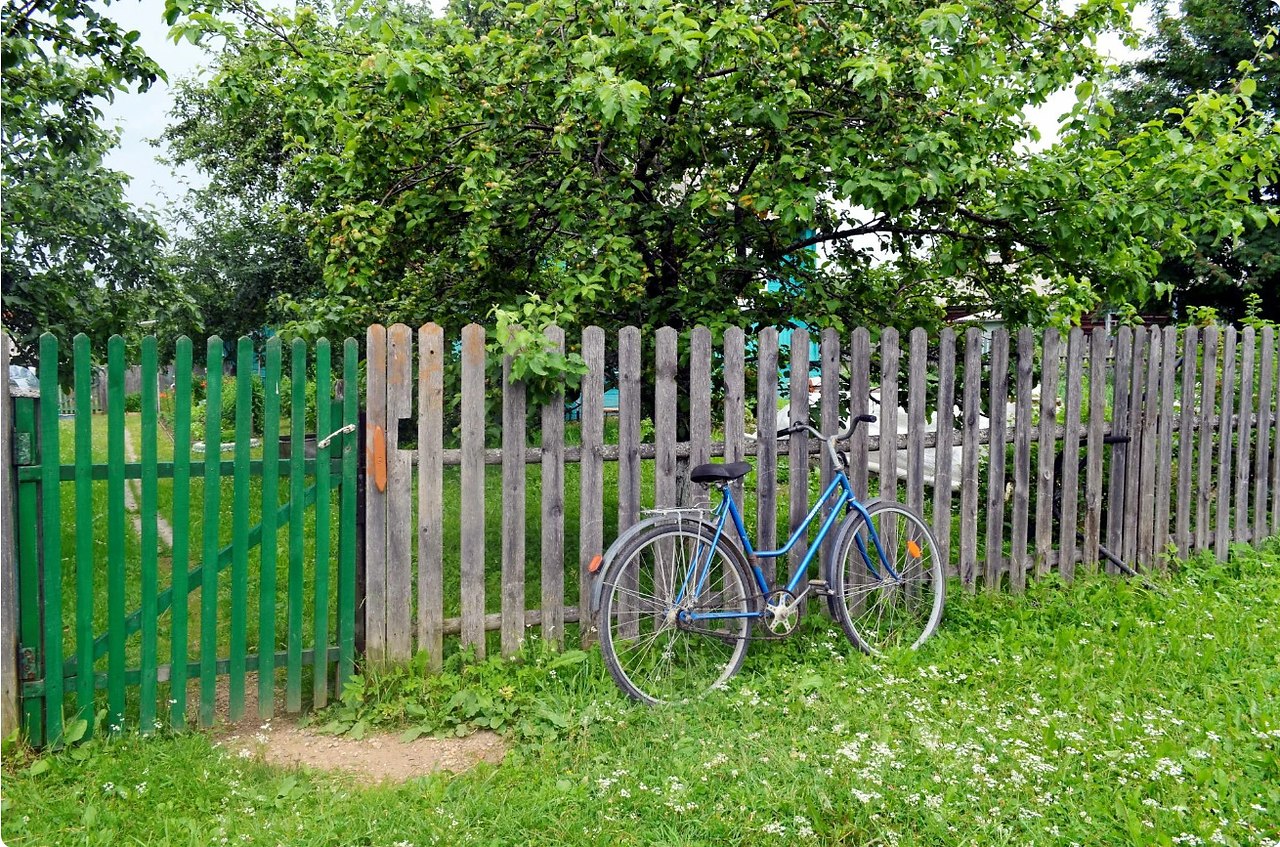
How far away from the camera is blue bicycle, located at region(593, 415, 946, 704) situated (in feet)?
13.4

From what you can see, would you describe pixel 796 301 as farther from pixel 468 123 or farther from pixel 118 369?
pixel 118 369

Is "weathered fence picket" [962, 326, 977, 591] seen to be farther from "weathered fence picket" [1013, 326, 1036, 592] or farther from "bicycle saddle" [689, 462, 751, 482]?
"bicycle saddle" [689, 462, 751, 482]

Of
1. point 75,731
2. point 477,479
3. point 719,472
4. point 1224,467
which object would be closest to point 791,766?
point 719,472

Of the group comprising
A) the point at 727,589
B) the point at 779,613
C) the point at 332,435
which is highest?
the point at 332,435

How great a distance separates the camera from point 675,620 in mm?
4125

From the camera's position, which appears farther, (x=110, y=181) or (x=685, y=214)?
(x=110, y=181)

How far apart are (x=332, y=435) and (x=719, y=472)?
1672 mm

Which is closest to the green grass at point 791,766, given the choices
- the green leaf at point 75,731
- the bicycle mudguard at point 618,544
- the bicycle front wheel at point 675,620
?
the green leaf at point 75,731

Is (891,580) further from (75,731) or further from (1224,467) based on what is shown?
(75,731)

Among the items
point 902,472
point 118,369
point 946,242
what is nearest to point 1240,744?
point 946,242

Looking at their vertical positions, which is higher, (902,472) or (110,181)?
(110,181)

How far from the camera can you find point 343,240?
4.93m

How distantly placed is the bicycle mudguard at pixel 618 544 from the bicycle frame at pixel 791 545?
0.12m

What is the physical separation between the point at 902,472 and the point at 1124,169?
2910mm
